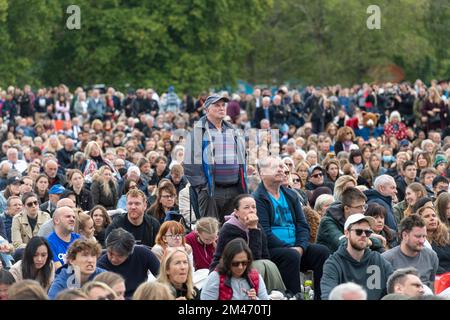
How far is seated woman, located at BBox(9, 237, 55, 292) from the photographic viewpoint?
1288 centimetres

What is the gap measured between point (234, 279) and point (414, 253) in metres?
2.40

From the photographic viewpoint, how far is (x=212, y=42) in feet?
185

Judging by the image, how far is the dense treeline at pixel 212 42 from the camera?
53219 mm

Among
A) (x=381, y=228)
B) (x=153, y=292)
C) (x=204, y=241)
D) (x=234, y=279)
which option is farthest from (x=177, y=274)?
(x=381, y=228)

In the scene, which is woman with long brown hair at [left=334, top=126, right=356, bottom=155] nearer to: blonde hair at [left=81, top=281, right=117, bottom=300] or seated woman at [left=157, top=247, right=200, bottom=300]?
seated woman at [left=157, top=247, right=200, bottom=300]

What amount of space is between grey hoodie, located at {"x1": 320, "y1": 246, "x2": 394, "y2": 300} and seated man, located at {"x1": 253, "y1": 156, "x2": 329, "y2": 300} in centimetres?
107

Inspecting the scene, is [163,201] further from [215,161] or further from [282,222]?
[282,222]

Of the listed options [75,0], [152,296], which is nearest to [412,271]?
[152,296]

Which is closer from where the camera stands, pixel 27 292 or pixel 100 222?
pixel 27 292

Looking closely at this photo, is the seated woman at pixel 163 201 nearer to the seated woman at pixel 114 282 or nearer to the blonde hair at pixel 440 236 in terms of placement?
the blonde hair at pixel 440 236

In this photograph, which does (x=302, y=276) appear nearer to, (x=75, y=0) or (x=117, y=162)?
(x=117, y=162)

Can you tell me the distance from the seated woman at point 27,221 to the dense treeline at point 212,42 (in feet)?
105

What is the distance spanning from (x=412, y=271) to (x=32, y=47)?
43031mm
